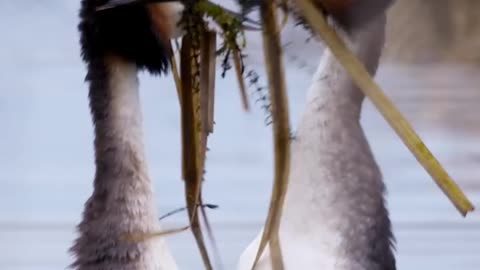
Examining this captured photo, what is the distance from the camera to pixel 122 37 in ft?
3.46

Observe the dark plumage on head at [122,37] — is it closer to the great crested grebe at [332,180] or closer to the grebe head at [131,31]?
the grebe head at [131,31]

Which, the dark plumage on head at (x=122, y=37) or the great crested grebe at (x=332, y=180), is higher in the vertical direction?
the dark plumage on head at (x=122, y=37)

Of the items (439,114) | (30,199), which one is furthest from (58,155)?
(439,114)

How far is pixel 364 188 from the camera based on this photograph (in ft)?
3.46

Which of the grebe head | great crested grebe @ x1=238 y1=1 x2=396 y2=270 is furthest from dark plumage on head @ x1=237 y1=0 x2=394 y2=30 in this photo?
the grebe head

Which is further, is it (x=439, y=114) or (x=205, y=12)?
(x=439, y=114)

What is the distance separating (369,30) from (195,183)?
0.24 metres

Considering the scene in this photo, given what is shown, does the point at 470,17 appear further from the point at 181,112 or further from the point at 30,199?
the point at 30,199

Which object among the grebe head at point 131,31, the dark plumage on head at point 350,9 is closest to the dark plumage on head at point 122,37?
the grebe head at point 131,31

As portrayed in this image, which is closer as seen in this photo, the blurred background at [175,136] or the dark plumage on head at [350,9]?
the dark plumage on head at [350,9]

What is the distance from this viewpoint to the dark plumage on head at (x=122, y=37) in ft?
3.41

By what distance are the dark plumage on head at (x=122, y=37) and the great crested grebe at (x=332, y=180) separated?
166 mm

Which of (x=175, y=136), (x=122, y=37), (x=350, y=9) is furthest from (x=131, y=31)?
(x=350, y=9)

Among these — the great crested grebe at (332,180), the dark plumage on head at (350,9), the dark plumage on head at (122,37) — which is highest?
the dark plumage on head at (122,37)
